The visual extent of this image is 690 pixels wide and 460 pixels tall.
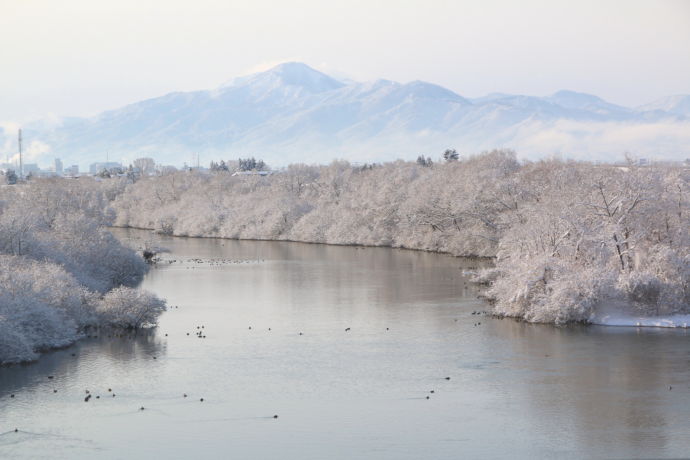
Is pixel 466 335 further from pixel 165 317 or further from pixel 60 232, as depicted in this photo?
pixel 60 232

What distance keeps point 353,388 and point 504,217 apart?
36738mm

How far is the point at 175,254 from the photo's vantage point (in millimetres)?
80062

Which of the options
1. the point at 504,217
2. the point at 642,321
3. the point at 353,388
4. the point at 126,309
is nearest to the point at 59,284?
the point at 126,309

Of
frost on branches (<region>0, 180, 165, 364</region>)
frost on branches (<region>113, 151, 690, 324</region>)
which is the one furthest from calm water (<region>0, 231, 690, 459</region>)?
frost on branches (<region>113, 151, 690, 324</region>)

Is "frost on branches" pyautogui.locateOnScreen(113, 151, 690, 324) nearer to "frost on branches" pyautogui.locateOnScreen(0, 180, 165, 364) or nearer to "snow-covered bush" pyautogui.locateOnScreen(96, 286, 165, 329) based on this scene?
"snow-covered bush" pyautogui.locateOnScreen(96, 286, 165, 329)

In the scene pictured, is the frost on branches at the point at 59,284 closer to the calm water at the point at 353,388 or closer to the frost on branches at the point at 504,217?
the calm water at the point at 353,388

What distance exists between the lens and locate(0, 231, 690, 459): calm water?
25.7 meters

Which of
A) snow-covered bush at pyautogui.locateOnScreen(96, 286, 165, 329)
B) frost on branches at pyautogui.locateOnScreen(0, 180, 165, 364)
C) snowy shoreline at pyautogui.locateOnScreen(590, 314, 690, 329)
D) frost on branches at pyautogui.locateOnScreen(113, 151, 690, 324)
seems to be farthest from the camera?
frost on branches at pyautogui.locateOnScreen(113, 151, 690, 324)

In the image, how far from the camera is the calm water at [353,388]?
25.7 m

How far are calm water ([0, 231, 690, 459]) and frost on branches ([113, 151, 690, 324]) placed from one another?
2695 millimetres

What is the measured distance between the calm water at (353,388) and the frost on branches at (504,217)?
8.84 ft

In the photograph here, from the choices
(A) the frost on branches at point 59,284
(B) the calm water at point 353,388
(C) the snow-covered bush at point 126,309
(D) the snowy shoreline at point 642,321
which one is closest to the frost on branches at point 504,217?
(D) the snowy shoreline at point 642,321

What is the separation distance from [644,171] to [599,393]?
21.2 m

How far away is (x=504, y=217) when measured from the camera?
6562 centimetres
